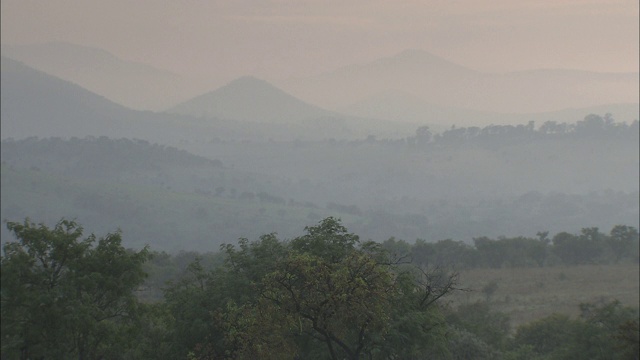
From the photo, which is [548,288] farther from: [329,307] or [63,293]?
[63,293]

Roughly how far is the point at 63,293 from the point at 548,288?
73.8m

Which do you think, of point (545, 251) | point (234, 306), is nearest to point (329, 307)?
point (234, 306)

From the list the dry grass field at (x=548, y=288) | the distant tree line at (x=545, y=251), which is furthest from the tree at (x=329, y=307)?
the distant tree line at (x=545, y=251)

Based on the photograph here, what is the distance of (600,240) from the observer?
10481cm

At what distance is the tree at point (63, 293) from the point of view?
2208 cm

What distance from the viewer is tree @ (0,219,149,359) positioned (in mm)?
22078

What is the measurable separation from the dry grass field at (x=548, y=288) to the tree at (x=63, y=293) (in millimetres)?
47629

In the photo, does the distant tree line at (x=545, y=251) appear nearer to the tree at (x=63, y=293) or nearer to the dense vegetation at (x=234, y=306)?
the dense vegetation at (x=234, y=306)

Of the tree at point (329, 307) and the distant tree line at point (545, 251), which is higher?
the tree at point (329, 307)

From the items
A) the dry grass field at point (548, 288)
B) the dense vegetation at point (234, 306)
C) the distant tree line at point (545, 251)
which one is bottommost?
the dry grass field at point (548, 288)

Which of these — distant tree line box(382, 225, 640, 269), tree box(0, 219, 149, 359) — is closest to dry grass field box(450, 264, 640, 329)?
distant tree line box(382, 225, 640, 269)

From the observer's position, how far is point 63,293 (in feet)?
74.6

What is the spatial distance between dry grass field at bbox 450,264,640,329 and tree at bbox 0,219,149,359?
47629mm

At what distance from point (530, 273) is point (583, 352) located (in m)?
65.3
